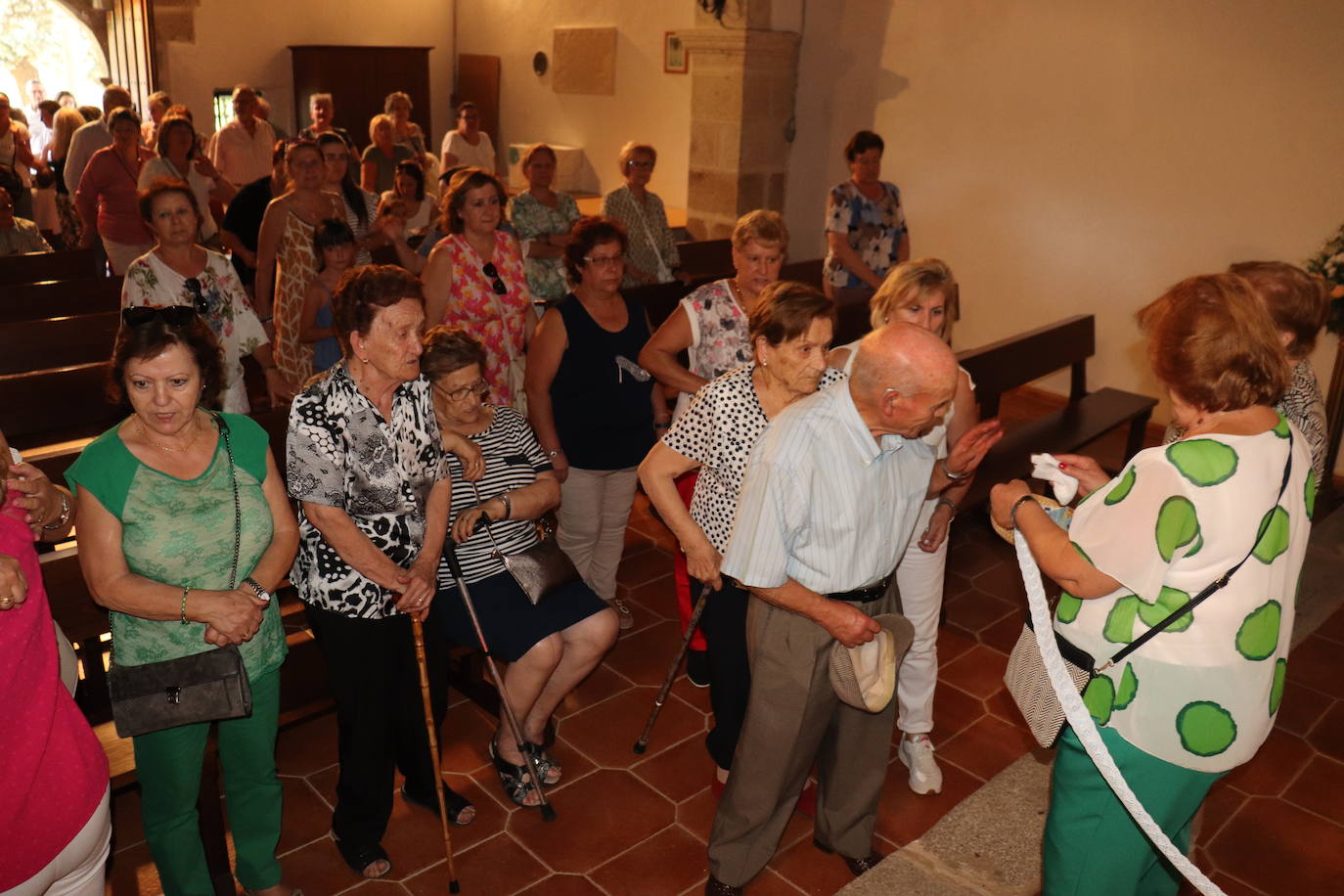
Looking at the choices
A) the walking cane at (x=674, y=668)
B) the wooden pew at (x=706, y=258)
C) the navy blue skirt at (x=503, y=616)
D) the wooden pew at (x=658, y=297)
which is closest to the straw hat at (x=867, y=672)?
the walking cane at (x=674, y=668)

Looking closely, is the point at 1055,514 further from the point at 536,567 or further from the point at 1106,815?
the point at 536,567

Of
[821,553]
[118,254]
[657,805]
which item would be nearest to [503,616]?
[657,805]

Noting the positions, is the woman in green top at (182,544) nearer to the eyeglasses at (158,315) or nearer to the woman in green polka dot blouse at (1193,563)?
the eyeglasses at (158,315)

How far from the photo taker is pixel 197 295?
4098 mm

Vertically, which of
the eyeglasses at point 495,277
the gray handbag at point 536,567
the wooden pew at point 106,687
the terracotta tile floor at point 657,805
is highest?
the eyeglasses at point 495,277

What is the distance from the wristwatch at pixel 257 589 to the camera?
2512 mm

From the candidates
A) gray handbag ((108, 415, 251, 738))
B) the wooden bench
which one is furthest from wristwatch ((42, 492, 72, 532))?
the wooden bench

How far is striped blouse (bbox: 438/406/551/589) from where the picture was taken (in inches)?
126

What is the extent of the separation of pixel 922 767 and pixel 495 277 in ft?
8.26

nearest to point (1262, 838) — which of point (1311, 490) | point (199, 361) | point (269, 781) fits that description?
point (1311, 490)

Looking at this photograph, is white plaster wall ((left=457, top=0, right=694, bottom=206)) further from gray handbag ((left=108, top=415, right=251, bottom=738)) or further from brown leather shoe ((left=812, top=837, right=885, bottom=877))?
gray handbag ((left=108, top=415, right=251, bottom=738))

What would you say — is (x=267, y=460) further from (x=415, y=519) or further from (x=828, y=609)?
(x=828, y=609)

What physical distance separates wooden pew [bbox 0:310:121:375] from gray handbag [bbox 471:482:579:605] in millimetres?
2458

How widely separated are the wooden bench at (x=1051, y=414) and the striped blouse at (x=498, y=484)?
2.22m
